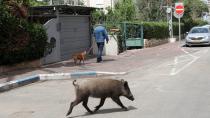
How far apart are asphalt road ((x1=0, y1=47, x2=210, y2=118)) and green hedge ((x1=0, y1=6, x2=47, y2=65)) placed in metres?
2.74

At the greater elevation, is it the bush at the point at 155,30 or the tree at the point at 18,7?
the tree at the point at 18,7

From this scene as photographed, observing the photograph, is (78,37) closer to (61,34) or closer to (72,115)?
(61,34)

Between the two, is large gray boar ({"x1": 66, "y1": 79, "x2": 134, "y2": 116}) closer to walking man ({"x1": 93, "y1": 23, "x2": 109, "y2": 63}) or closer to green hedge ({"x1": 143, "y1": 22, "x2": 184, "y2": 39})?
walking man ({"x1": 93, "y1": 23, "x2": 109, "y2": 63})

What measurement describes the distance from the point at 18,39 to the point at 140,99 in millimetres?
7852

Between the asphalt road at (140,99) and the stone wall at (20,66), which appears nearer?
the asphalt road at (140,99)

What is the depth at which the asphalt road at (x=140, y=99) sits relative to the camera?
9.70m

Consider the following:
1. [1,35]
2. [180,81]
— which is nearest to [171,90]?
[180,81]

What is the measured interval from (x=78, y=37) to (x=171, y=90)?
41.4 ft

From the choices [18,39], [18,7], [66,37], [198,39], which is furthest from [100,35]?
[198,39]

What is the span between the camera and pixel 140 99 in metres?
11.3

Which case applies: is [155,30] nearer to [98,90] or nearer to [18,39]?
[18,39]

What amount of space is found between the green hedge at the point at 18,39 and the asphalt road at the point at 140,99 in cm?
274

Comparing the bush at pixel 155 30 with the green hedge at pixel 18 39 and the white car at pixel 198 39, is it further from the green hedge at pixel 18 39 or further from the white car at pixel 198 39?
the green hedge at pixel 18 39

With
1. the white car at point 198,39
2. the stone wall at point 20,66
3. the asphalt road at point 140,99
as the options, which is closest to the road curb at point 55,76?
the asphalt road at point 140,99
